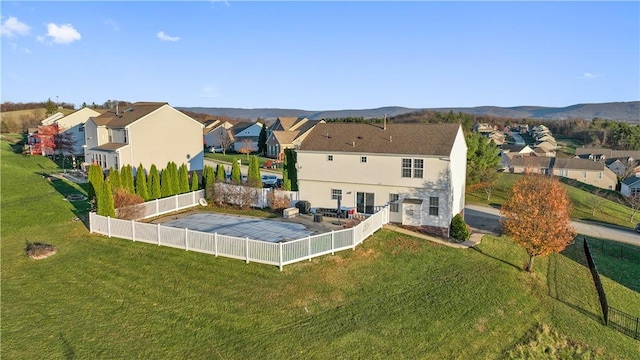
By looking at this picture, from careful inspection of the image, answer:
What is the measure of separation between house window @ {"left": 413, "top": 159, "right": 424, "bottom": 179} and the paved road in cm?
618

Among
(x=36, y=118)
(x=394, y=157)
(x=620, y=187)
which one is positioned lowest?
(x=620, y=187)

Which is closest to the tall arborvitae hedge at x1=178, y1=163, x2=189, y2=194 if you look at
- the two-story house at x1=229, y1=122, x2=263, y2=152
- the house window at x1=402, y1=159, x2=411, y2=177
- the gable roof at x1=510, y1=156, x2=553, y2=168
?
the house window at x1=402, y1=159, x2=411, y2=177

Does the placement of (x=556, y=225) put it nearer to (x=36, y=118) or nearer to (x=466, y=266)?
(x=466, y=266)

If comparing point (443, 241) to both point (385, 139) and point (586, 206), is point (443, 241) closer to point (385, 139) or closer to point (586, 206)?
point (385, 139)

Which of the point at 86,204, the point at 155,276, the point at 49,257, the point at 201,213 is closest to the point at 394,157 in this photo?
the point at 201,213

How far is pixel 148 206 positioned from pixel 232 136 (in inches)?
2217

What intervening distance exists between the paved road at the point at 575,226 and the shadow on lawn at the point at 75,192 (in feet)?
82.0

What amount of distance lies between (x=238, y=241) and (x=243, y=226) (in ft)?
18.3

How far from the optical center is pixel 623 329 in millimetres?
16891

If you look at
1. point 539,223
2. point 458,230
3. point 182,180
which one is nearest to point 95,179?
point 182,180

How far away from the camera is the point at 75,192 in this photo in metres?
30.3

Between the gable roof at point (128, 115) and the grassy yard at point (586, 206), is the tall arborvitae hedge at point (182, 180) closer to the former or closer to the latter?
the gable roof at point (128, 115)

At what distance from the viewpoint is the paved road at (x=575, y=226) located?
1112 inches

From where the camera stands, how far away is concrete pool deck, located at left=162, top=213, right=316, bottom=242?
21514 mm
